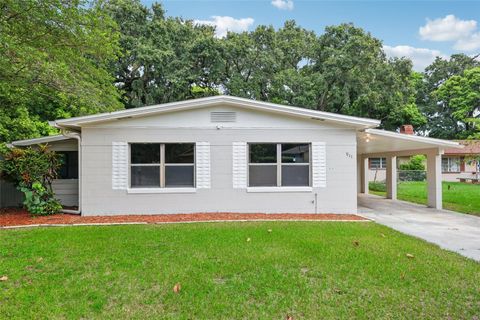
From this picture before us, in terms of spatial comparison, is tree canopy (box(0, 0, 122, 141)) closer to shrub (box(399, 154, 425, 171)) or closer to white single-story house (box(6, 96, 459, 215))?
white single-story house (box(6, 96, 459, 215))

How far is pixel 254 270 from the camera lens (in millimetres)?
4414

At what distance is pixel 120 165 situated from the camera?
9156mm

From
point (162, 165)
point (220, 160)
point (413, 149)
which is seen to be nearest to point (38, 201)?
point (162, 165)

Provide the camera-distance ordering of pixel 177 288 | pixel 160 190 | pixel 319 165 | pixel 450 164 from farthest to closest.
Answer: pixel 450 164, pixel 319 165, pixel 160 190, pixel 177 288

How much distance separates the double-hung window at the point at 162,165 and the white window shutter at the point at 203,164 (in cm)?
19

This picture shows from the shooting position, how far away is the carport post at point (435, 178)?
11.3 metres

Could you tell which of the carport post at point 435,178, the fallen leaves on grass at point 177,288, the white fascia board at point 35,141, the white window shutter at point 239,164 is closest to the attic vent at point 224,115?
the white window shutter at point 239,164

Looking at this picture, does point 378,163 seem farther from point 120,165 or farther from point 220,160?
point 120,165

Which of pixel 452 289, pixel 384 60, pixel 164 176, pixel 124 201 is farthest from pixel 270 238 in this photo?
pixel 384 60

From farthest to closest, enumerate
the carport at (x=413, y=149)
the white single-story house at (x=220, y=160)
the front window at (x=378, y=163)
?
1. the front window at (x=378, y=163)
2. the carport at (x=413, y=149)
3. the white single-story house at (x=220, y=160)

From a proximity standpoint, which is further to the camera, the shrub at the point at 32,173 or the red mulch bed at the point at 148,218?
the shrub at the point at 32,173

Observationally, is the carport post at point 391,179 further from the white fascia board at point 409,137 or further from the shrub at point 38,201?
the shrub at point 38,201

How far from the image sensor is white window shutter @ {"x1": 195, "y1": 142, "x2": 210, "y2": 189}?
930 centimetres

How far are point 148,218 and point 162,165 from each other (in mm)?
1629
